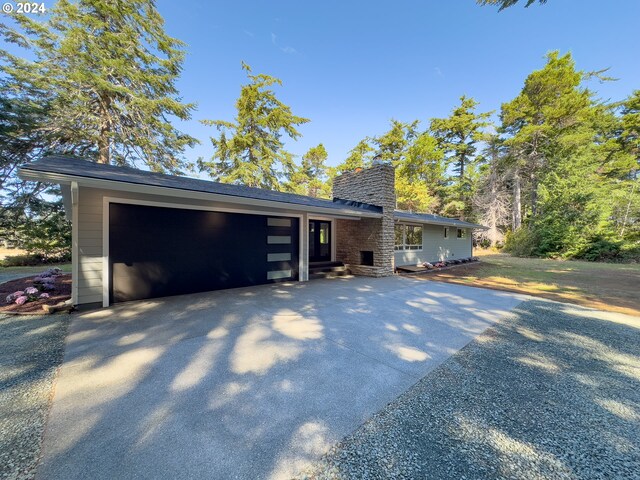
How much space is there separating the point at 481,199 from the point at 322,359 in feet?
83.5

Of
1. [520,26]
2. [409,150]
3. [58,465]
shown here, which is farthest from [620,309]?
[409,150]

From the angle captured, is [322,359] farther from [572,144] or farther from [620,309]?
[572,144]

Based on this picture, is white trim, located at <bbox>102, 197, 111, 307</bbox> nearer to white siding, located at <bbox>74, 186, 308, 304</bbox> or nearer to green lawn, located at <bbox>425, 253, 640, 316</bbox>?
white siding, located at <bbox>74, 186, 308, 304</bbox>

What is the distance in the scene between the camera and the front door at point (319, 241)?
10258 mm

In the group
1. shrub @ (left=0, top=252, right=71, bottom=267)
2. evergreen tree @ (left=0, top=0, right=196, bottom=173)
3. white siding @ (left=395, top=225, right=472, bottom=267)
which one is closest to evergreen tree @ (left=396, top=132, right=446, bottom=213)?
white siding @ (left=395, top=225, right=472, bottom=267)

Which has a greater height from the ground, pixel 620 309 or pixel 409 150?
pixel 409 150

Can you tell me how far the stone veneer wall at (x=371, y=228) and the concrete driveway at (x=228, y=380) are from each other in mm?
4373

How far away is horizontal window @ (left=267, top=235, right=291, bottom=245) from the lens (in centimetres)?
778

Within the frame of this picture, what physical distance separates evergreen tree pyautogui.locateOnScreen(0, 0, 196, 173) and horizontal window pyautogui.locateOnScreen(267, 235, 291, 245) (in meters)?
10.8

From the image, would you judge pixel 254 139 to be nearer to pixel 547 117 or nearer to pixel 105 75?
pixel 105 75

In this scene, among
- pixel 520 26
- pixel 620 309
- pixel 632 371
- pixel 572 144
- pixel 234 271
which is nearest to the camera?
pixel 632 371

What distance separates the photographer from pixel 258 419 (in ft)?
6.66

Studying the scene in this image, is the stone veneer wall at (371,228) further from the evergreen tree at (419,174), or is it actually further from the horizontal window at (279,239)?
→ the evergreen tree at (419,174)

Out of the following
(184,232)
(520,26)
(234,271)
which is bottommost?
(234,271)
